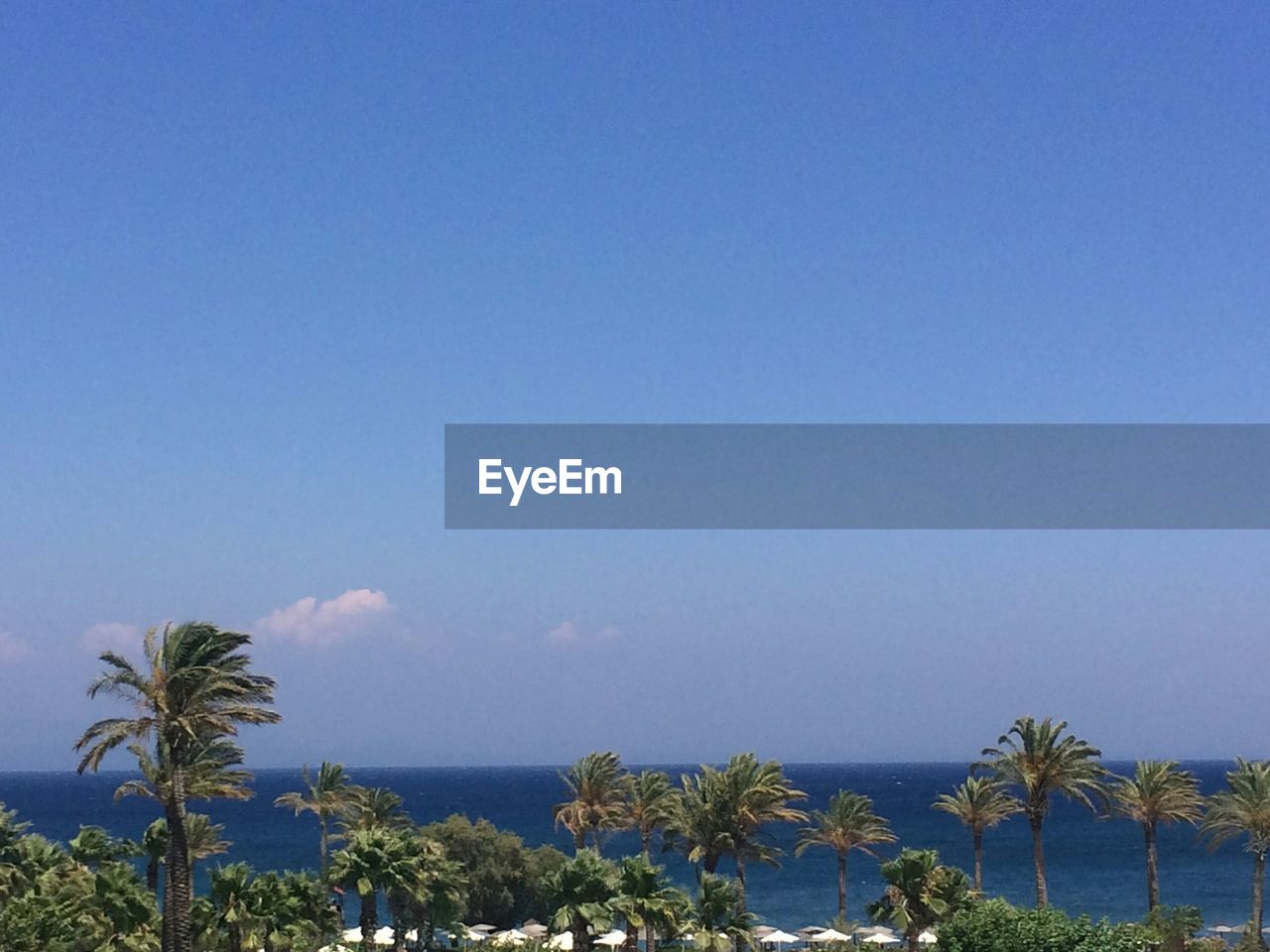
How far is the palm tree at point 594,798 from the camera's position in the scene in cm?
7919

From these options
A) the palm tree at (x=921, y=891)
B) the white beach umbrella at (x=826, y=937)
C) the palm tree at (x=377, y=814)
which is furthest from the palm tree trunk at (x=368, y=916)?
the white beach umbrella at (x=826, y=937)

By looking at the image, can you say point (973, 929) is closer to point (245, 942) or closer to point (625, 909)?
point (625, 909)

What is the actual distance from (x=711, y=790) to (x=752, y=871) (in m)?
116

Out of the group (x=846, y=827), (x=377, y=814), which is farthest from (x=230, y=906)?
(x=846, y=827)

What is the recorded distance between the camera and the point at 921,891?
61.2 m

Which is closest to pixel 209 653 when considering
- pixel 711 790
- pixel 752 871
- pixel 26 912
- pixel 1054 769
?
pixel 26 912

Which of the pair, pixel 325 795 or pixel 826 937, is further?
pixel 826 937

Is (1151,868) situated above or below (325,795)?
below

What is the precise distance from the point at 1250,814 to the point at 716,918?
34.2 metres

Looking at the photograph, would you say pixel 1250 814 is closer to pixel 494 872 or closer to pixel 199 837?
pixel 494 872

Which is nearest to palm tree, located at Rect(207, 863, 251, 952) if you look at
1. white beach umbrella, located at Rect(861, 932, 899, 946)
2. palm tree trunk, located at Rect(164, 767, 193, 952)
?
palm tree trunk, located at Rect(164, 767, 193, 952)

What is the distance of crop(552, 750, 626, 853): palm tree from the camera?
7919 cm

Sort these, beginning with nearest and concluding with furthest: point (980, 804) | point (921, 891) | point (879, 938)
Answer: point (921, 891) → point (980, 804) → point (879, 938)

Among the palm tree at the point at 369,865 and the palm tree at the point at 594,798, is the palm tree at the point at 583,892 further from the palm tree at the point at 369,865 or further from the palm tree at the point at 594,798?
the palm tree at the point at 594,798
